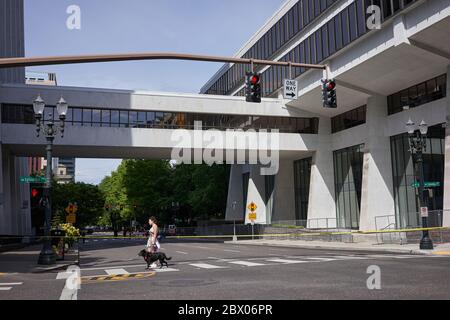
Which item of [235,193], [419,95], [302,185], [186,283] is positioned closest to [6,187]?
[235,193]

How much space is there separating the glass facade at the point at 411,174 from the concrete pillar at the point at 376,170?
0.55 meters

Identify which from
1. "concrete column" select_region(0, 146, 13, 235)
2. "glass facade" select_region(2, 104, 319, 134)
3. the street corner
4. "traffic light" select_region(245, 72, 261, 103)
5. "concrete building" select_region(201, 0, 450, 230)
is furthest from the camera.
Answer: "concrete column" select_region(0, 146, 13, 235)

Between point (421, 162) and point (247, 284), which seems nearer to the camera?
point (247, 284)

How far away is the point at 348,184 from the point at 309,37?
13.9m

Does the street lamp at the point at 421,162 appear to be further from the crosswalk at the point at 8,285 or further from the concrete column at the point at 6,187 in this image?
the concrete column at the point at 6,187

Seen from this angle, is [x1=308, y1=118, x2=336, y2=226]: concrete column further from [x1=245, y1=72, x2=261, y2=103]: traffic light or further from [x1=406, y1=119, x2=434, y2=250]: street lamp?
[x1=245, y1=72, x2=261, y2=103]: traffic light

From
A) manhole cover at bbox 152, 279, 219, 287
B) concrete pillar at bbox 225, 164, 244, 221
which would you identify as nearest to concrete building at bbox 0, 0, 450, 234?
concrete pillar at bbox 225, 164, 244, 221

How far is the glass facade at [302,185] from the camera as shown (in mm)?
52625

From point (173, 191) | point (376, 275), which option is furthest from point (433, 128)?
point (173, 191)

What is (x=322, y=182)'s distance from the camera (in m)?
48.1

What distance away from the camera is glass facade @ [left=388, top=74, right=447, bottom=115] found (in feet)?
113

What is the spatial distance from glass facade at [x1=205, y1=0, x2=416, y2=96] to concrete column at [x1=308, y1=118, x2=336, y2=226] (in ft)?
22.3

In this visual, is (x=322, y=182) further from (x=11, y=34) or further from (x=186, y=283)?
(x=186, y=283)

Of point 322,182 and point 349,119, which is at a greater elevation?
point 349,119
